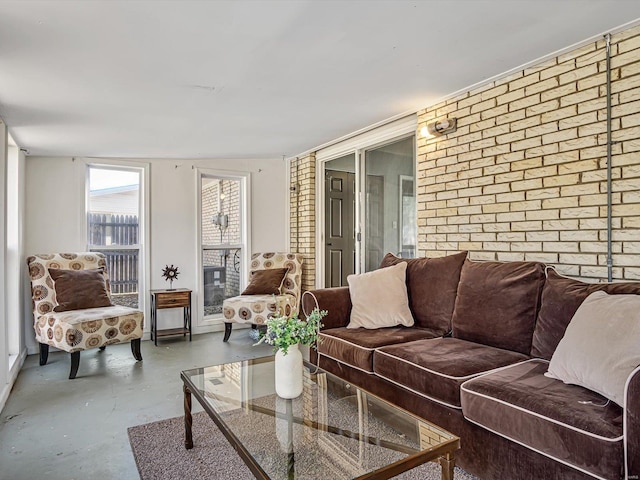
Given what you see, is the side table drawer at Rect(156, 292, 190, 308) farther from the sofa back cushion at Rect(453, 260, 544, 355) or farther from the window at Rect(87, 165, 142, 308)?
the sofa back cushion at Rect(453, 260, 544, 355)

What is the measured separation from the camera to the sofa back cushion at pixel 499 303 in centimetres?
230

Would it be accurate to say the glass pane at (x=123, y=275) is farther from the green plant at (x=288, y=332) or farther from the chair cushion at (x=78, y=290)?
the green plant at (x=288, y=332)

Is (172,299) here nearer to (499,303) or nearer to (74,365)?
(74,365)

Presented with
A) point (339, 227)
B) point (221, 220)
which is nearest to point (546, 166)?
point (339, 227)

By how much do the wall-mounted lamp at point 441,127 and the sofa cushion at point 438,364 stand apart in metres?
1.65

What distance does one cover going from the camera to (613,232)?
2246mm

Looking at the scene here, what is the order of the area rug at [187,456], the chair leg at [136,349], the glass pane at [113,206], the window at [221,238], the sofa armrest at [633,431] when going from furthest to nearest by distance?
the window at [221,238] < the glass pane at [113,206] < the chair leg at [136,349] < the area rug at [187,456] < the sofa armrest at [633,431]

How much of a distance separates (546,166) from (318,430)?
6.97 ft

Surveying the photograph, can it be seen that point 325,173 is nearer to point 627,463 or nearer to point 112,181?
point 112,181

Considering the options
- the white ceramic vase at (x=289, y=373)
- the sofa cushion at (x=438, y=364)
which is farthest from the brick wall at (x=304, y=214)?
the white ceramic vase at (x=289, y=373)

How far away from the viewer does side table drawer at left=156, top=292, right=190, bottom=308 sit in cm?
450

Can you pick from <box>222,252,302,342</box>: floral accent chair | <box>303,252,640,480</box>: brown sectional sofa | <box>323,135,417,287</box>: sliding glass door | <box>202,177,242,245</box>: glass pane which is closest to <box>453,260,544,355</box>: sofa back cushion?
<box>303,252,640,480</box>: brown sectional sofa

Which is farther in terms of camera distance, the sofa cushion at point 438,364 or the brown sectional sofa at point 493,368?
the sofa cushion at point 438,364

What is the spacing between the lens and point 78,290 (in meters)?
3.90
